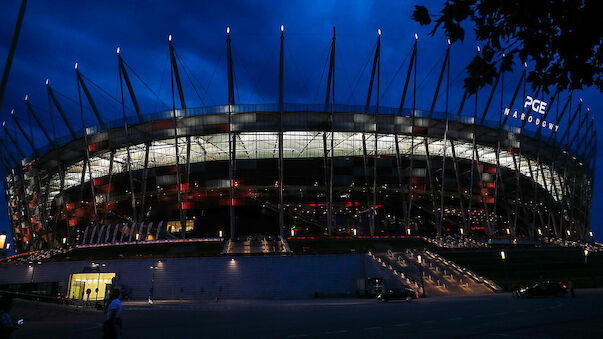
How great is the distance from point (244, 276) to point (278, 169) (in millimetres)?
29488

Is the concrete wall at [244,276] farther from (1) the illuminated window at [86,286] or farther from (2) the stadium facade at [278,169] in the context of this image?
(2) the stadium facade at [278,169]

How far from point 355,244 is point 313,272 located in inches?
630

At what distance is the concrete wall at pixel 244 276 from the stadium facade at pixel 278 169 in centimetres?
1995

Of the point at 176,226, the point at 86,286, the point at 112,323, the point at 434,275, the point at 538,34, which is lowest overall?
the point at 86,286

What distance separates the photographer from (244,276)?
45.2m

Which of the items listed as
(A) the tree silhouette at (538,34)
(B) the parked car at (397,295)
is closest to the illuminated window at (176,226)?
(B) the parked car at (397,295)

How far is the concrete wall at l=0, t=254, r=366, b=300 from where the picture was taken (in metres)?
45.0

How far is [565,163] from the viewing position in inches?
3413

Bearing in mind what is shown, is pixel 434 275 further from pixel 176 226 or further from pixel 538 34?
pixel 176 226

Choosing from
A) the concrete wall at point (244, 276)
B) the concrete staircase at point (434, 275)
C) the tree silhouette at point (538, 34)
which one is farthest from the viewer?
the concrete wall at point (244, 276)

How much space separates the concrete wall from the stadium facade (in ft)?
65.4

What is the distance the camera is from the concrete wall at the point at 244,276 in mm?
45031

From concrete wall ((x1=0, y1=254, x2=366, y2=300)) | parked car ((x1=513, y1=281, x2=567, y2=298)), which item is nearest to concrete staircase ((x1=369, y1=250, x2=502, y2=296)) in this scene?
concrete wall ((x1=0, y1=254, x2=366, y2=300))

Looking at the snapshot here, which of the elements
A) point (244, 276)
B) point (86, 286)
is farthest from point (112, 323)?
point (244, 276)
